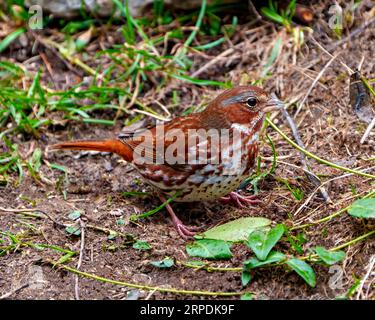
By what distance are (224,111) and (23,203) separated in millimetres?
1775

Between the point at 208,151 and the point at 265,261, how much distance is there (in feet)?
3.74

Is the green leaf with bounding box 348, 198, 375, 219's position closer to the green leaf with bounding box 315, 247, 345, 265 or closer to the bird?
the green leaf with bounding box 315, 247, 345, 265

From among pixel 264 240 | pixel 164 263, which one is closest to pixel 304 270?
pixel 264 240

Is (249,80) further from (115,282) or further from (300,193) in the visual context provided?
(115,282)

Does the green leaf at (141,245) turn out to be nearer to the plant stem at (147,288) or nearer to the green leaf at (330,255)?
the plant stem at (147,288)

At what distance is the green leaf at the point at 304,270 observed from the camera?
3.88 m

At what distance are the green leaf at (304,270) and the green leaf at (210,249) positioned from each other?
55 centimetres

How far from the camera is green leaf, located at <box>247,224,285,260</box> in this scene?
160 inches

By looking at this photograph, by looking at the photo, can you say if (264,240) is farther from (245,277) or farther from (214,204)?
(214,204)

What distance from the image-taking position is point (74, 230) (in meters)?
4.85

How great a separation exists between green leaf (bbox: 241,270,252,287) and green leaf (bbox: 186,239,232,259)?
0.89 ft

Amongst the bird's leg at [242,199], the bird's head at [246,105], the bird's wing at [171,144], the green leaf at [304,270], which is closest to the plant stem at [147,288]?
the green leaf at [304,270]

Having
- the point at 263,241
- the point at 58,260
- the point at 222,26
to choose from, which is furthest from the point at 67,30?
the point at 263,241

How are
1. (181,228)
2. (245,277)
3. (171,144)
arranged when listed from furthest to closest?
(171,144)
(181,228)
(245,277)
